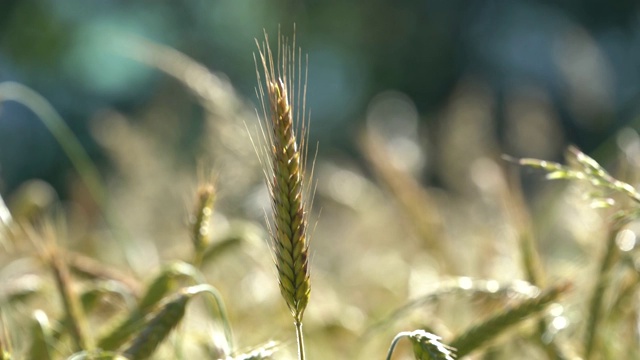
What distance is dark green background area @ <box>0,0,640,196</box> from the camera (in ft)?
28.9

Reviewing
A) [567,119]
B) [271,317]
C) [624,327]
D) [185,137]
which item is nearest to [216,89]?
[271,317]

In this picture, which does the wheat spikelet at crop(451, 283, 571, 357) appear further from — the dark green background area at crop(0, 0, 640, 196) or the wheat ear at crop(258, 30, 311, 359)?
the dark green background area at crop(0, 0, 640, 196)

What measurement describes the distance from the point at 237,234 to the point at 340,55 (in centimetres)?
861

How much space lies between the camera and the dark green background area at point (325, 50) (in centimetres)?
880

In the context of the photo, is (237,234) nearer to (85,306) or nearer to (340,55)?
(85,306)

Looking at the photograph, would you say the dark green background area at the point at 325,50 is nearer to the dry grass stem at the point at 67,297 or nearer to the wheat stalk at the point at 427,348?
the dry grass stem at the point at 67,297

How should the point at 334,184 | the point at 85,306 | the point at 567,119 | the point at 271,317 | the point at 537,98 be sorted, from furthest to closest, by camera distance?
the point at 567,119, the point at 537,98, the point at 334,184, the point at 271,317, the point at 85,306

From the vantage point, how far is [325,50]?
10.0 m

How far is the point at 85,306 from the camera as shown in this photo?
49.0 inches

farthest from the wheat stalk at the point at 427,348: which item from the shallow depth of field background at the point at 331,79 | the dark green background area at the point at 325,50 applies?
the dark green background area at the point at 325,50

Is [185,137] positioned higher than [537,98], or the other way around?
[185,137]

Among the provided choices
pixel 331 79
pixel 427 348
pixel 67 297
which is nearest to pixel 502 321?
pixel 427 348

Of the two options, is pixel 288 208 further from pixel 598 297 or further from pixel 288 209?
pixel 598 297

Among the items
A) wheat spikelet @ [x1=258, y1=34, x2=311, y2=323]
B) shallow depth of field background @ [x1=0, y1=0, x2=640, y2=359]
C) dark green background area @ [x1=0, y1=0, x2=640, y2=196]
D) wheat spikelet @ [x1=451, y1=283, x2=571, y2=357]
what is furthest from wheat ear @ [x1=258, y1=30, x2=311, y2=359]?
dark green background area @ [x1=0, y1=0, x2=640, y2=196]
